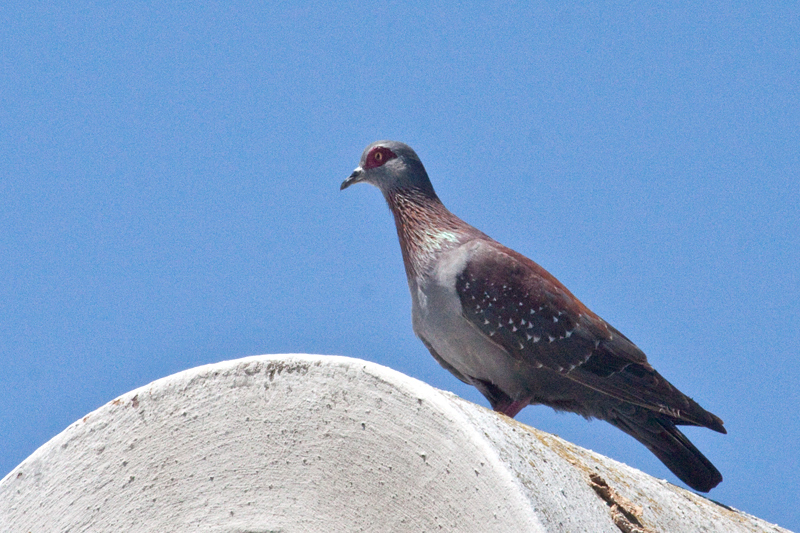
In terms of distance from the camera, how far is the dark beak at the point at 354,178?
24.2ft

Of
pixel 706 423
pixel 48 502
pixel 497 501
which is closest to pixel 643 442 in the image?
pixel 706 423

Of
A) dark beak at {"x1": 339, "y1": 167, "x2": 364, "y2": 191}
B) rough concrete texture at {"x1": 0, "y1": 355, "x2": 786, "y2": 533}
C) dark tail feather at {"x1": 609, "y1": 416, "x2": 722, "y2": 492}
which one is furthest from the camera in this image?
dark beak at {"x1": 339, "y1": 167, "x2": 364, "y2": 191}

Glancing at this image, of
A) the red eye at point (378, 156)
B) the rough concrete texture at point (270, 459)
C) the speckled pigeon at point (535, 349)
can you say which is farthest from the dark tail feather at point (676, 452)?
the red eye at point (378, 156)

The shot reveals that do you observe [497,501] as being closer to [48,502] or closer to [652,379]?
[48,502]

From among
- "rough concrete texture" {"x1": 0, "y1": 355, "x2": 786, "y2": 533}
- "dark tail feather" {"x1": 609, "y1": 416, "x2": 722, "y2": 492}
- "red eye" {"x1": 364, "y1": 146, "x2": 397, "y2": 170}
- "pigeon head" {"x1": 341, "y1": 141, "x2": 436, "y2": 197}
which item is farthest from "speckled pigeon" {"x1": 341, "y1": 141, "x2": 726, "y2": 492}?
"rough concrete texture" {"x1": 0, "y1": 355, "x2": 786, "y2": 533}

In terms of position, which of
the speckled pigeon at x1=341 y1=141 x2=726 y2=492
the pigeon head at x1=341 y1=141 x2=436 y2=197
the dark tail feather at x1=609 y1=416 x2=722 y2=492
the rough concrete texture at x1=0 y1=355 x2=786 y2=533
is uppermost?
the pigeon head at x1=341 y1=141 x2=436 y2=197

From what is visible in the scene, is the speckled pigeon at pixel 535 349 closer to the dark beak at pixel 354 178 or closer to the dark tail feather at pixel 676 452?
the dark tail feather at pixel 676 452

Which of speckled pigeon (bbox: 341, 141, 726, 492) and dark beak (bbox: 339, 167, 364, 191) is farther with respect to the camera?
dark beak (bbox: 339, 167, 364, 191)

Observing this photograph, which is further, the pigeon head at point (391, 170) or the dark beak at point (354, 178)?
the dark beak at point (354, 178)

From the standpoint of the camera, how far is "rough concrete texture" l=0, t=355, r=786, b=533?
3.40 meters

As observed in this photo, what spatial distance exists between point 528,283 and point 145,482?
3442mm

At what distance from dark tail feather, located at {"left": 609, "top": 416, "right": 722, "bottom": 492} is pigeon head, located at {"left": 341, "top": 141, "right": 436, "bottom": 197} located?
7.80ft

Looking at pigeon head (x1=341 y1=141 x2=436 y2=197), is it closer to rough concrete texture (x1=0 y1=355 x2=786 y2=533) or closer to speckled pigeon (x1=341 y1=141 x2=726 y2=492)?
speckled pigeon (x1=341 y1=141 x2=726 y2=492)

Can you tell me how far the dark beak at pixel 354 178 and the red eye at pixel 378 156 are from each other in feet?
0.29
